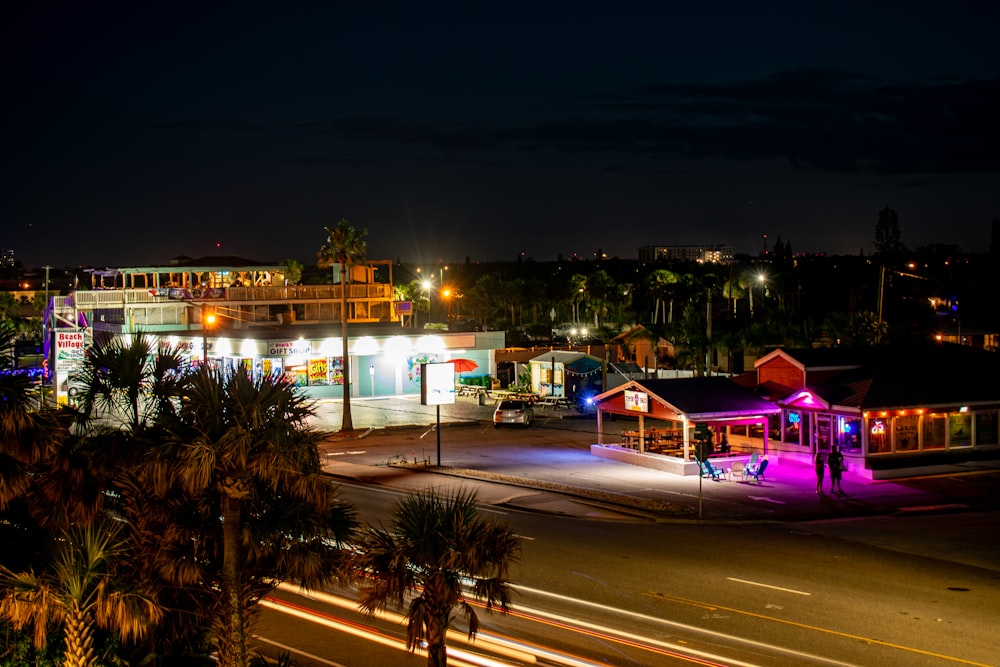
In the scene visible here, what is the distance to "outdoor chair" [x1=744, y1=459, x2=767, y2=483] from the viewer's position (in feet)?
105

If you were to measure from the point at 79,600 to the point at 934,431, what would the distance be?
3069 cm

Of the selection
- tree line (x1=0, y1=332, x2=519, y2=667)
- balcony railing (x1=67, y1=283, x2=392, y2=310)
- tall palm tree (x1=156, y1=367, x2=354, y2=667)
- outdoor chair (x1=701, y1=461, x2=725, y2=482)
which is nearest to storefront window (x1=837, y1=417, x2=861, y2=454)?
outdoor chair (x1=701, y1=461, x2=725, y2=482)

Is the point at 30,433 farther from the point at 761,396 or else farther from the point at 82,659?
the point at 761,396

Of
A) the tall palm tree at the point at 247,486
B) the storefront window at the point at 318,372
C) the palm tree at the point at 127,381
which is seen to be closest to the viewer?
the tall palm tree at the point at 247,486

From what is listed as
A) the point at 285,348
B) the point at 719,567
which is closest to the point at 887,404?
the point at 719,567

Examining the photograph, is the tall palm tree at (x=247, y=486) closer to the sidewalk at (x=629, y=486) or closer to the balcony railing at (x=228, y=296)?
the sidewalk at (x=629, y=486)

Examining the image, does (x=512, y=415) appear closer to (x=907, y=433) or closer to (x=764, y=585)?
(x=907, y=433)

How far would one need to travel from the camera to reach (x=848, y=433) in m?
34.4

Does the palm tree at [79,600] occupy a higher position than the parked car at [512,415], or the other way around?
the parked car at [512,415]

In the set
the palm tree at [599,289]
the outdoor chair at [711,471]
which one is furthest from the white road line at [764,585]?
the palm tree at [599,289]

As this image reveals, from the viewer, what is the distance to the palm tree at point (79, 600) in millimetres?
11125

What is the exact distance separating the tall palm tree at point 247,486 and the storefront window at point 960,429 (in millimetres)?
28737

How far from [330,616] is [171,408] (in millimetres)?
6716

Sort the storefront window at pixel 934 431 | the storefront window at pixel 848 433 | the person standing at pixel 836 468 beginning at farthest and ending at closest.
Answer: the storefront window at pixel 934 431 < the storefront window at pixel 848 433 < the person standing at pixel 836 468
